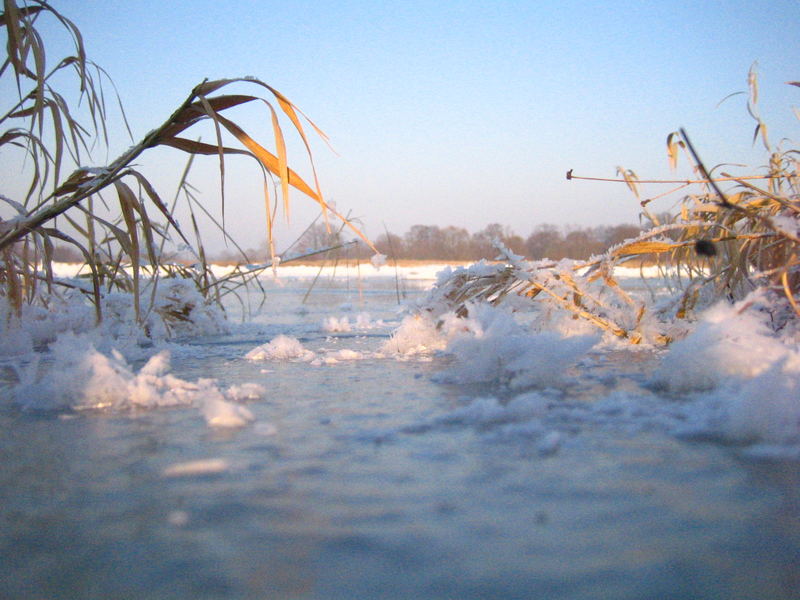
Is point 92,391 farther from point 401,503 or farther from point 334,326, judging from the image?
point 334,326

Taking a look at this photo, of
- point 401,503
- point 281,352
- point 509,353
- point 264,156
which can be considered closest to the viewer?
point 401,503

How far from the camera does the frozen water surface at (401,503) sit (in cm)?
50

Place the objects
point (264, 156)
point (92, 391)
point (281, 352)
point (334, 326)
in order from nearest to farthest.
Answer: point (92, 391)
point (264, 156)
point (281, 352)
point (334, 326)

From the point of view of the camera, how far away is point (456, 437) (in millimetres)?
906

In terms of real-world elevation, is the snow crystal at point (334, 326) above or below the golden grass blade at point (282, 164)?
below

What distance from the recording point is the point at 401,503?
655 mm

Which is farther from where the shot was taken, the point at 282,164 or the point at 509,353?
the point at 509,353

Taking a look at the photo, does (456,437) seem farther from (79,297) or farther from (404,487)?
(79,297)

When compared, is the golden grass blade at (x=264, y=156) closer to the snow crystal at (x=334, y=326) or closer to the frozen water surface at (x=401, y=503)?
the frozen water surface at (x=401, y=503)

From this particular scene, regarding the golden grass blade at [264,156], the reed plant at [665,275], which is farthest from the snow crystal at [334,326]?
the golden grass blade at [264,156]

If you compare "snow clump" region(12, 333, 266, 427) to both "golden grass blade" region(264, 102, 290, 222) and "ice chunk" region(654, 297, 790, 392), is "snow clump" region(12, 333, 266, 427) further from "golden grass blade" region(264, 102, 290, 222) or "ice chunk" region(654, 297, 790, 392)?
"ice chunk" region(654, 297, 790, 392)

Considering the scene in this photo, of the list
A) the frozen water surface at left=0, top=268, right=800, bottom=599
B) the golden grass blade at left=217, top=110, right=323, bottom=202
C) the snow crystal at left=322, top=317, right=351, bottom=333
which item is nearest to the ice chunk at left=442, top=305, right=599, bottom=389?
the frozen water surface at left=0, top=268, right=800, bottom=599

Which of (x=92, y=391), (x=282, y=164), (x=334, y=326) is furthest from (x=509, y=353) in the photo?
(x=334, y=326)

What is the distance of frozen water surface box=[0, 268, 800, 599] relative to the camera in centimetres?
50
